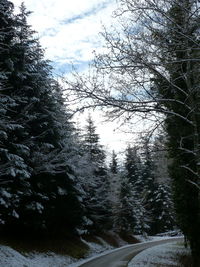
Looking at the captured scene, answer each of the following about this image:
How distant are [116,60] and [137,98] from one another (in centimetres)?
101

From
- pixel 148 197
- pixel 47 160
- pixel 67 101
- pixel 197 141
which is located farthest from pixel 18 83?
pixel 148 197

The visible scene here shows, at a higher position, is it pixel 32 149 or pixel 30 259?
pixel 32 149

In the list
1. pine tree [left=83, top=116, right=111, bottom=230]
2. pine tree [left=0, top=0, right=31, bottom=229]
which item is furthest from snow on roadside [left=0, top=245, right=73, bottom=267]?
pine tree [left=83, top=116, right=111, bottom=230]

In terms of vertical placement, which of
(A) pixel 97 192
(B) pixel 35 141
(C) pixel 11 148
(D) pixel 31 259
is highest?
(B) pixel 35 141

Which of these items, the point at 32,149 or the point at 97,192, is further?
the point at 97,192

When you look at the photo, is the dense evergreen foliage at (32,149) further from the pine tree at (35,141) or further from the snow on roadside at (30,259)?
the snow on roadside at (30,259)

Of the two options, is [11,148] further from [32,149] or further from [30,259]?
[30,259]

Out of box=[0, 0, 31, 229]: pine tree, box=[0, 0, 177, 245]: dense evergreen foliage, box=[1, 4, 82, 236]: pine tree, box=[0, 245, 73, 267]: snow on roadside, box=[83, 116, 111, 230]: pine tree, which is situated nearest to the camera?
box=[0, 0, 31, 229]: pine tree

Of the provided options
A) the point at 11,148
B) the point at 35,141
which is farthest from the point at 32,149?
the point at 11,148

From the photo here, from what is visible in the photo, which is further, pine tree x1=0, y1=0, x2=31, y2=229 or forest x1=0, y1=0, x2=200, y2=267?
pine tree x1=0, y1=0, x2=31, y2=229

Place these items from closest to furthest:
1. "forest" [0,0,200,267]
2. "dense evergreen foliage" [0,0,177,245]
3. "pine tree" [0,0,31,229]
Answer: "forest" [0,0,200,267] < "pine tree" [0,0,31,229] < "dense evergreen foliage" [0,0,177,245]

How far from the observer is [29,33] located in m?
17.7

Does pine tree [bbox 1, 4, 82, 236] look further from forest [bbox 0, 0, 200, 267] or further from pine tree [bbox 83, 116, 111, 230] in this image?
pine tree [bbox 83, 116, 111, 230]

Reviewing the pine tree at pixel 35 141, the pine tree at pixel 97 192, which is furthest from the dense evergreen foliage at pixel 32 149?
the pine tree at pixel 97 192
